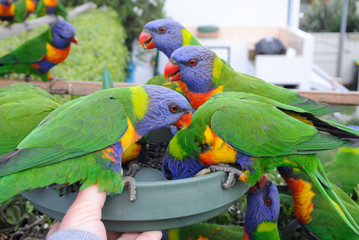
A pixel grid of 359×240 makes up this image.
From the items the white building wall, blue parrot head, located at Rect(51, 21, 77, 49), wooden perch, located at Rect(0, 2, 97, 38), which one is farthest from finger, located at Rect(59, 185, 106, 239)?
the white building wall

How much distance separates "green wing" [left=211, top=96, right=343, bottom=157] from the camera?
2.67 ft

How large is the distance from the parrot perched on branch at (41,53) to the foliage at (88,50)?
1.58ft

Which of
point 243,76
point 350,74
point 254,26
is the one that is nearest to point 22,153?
point 243,76

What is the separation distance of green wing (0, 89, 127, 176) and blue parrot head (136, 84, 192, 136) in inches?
2.4

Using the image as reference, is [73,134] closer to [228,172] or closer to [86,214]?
[86,214]

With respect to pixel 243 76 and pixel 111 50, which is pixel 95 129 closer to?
pixel 243 76

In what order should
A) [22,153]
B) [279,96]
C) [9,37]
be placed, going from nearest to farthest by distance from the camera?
[22,153], [279,96], [9,37]

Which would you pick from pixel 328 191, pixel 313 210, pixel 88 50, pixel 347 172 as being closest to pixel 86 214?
pixel 328 191

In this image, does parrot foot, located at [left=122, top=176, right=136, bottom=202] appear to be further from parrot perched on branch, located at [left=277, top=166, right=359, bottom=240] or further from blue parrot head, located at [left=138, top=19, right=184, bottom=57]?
blue parrot head, located at [left=138, top=19, right=184, bottom=57]

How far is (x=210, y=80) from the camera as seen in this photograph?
3.74 feet

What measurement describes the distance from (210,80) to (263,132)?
1.22ft

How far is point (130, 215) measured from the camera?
2.23 ft

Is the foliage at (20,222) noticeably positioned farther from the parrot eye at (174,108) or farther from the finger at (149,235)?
the parrot eye at (174,108)

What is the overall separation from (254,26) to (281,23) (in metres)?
0.69
